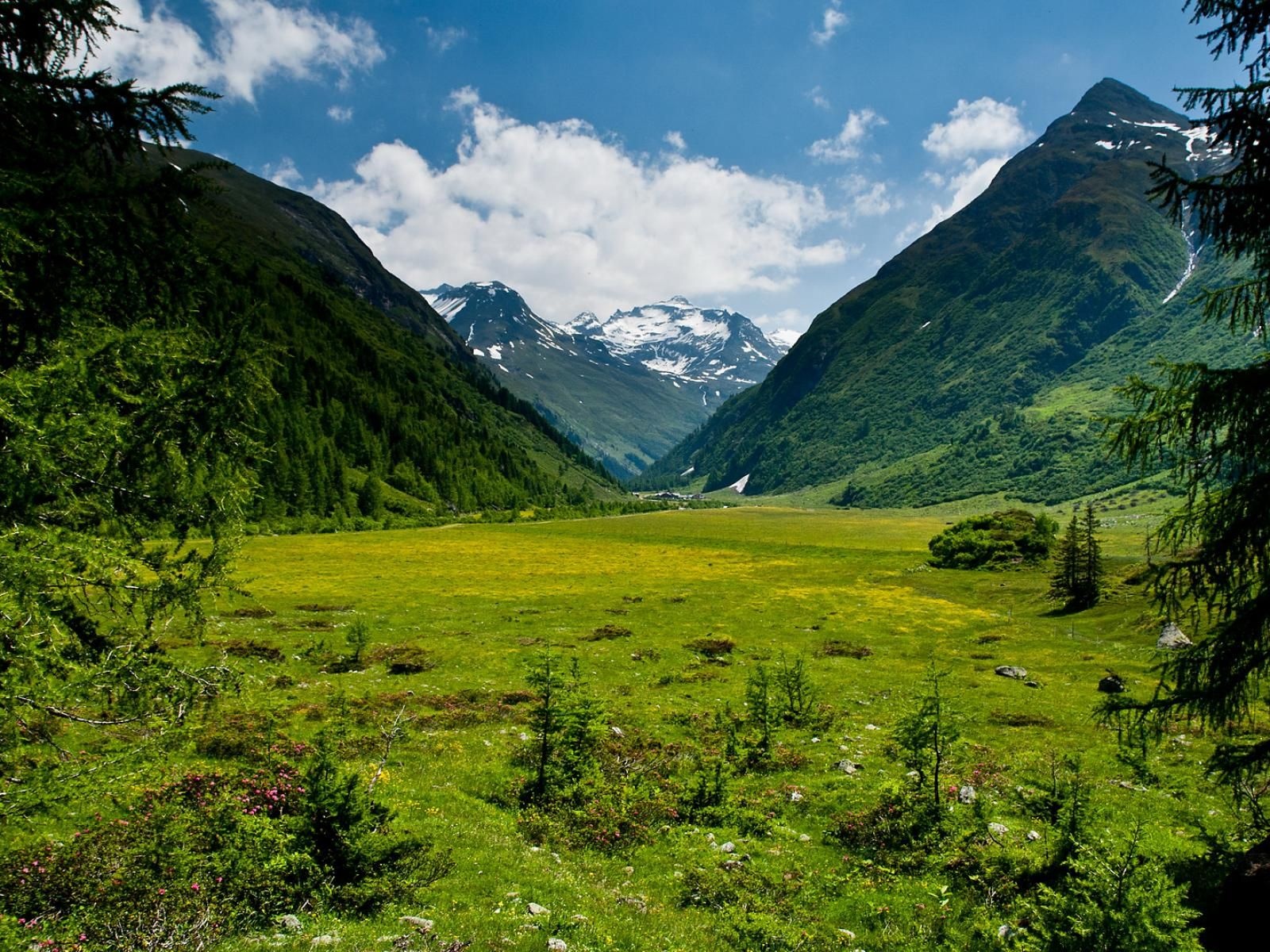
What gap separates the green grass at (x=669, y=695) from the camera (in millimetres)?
10906

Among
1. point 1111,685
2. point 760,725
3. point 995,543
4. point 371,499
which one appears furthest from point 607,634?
point 371,499

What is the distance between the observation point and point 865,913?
10617mm

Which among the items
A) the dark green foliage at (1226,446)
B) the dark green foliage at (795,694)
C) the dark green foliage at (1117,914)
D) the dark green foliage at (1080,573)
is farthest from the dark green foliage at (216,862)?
the dark green foliage at (1080,573)

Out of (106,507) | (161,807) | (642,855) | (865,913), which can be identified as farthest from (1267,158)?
(161,807)

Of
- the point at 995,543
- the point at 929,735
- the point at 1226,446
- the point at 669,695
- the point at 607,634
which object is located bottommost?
the point at 607,634

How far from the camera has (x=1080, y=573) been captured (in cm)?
5469

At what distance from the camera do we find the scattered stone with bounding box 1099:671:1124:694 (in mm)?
27859

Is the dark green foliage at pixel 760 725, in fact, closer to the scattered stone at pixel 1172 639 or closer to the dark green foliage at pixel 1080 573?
the scattered stone at pixel 1172 639

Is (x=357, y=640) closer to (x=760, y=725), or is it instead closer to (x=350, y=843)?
(x=760, y=725)

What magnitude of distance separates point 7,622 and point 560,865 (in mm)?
10226

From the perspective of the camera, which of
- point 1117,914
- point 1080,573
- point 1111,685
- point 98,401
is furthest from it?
point 1080,573

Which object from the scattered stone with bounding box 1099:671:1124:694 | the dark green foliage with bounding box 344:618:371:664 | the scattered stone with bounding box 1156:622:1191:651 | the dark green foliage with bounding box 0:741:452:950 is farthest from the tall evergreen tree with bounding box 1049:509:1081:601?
the dark green foliage with bounding box 0:741:452:950

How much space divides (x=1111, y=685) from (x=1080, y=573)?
32.4 meters

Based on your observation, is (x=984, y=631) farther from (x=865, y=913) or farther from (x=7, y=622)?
(x=7, y=622)
